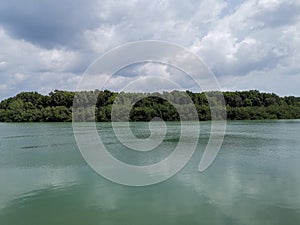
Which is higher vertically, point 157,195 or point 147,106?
point 147,106

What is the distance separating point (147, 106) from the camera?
194 ft

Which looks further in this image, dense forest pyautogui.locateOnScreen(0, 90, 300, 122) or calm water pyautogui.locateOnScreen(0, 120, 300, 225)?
dense forest pyautogui.locateOnScreen(0, 90, 300, 122)

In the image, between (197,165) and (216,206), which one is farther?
(197,165)

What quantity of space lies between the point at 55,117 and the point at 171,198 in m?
57.7

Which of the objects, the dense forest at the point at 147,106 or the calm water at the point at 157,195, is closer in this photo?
the calm water at the point at 157,195

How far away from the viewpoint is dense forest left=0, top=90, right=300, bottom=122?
190 ft

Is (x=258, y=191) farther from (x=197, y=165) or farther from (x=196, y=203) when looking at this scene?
(x=197, y=165)

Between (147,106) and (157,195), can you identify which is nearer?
(157,195)

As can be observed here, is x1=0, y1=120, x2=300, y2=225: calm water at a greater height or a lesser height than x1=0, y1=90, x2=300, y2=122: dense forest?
lesser

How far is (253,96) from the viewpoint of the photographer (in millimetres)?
75250

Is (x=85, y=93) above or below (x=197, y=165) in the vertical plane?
above

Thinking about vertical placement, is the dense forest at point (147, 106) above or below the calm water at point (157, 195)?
above

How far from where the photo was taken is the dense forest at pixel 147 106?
57938mm

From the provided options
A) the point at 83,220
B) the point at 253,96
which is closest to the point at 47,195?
the point at 83,220
